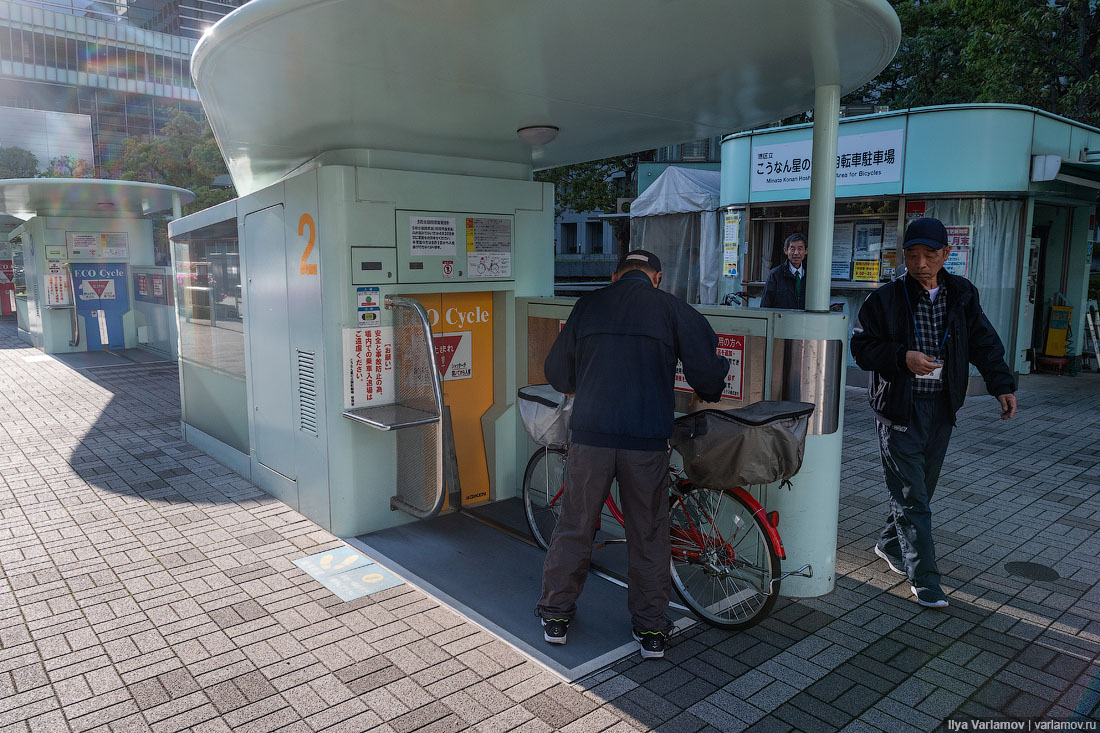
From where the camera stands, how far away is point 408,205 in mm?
4730

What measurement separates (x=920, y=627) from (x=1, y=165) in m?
55.5

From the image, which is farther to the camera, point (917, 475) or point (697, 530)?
point (917, 475)

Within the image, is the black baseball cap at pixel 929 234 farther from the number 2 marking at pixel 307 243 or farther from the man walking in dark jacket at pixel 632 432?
the number 2 marking at pixel 307 243

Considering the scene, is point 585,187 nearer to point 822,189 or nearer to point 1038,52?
point 1038,52

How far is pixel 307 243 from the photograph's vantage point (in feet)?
15.5

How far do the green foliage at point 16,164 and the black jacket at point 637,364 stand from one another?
52.5 meters

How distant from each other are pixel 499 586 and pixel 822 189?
264 cm

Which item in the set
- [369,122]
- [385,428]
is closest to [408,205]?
[369,122]

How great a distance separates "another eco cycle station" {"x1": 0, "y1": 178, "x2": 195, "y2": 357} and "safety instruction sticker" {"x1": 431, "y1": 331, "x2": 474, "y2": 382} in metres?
8.79

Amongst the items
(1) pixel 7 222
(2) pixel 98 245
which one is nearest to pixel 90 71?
(1) pixel 7 222

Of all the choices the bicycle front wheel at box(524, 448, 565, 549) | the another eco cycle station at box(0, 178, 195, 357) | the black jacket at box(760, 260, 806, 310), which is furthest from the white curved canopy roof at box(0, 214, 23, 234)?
the bicycle front wheel at box(524, 448, 565, 549)

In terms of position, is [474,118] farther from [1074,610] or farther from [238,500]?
[1074,610]

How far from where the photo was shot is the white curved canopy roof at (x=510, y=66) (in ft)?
9.29

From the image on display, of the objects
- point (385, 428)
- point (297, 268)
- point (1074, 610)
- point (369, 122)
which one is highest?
point (369, 122)
